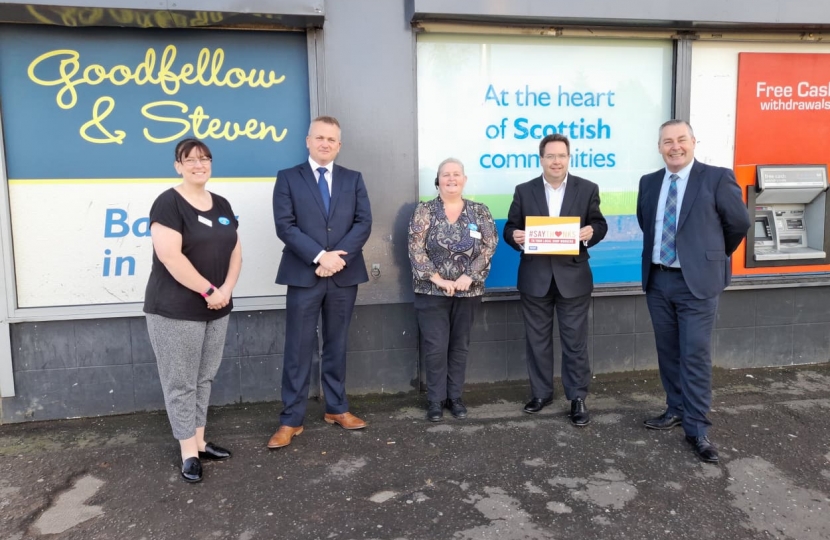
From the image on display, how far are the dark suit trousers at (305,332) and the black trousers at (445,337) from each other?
0.56 metres

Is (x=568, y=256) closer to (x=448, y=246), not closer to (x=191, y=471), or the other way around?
(x=448, y=246)

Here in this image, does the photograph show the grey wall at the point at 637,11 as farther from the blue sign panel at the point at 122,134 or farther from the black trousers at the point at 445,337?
the black trousers at the point at 445,337

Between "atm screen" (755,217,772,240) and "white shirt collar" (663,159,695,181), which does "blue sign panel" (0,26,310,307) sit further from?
"atm screen" (755,217,772,240)

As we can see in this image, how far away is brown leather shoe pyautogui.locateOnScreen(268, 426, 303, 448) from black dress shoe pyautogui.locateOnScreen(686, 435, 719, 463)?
2.58 meters

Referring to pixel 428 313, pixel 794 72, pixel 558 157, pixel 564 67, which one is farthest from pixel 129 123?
pixel 794 72

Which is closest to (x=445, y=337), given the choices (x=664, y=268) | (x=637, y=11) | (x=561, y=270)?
(x=561, y=270)

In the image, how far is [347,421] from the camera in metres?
3.97

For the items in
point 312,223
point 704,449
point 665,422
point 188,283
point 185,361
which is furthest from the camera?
point 665,422

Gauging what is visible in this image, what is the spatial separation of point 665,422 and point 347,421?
2187 millimetres

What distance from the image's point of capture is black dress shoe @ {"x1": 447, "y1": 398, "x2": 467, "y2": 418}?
413cm

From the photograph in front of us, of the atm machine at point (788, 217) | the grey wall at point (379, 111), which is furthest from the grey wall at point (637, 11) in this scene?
the atm machine at point (788, 217)

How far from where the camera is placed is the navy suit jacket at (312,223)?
12.0 ft

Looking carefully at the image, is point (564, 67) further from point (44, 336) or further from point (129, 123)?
point (44, 336)

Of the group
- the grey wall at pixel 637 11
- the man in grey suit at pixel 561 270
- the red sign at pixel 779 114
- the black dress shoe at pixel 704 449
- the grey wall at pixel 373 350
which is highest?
the grey wall at pixel 637 11
